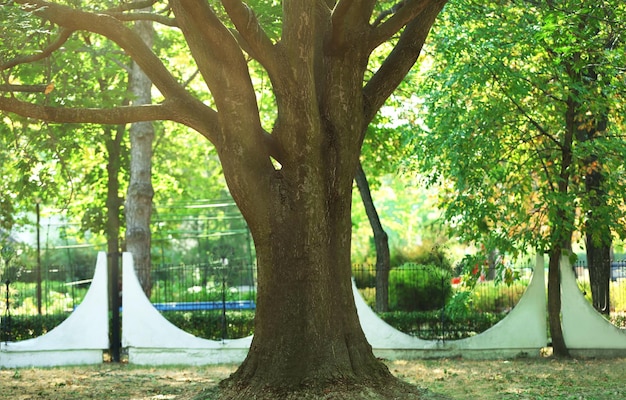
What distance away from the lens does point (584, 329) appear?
56.0 ft

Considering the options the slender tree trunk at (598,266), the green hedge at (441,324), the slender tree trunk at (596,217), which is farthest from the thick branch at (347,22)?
the green hedge at (441,324)

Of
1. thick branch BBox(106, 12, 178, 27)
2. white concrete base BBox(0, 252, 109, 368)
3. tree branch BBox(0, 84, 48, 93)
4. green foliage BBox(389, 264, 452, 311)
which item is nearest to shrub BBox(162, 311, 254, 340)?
white concrete base BBox(0, 252, 109, 368)

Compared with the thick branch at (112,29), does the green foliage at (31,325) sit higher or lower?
lower

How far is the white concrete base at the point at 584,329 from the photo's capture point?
17.0 m

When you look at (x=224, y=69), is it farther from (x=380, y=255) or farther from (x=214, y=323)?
(x=380, y=255)

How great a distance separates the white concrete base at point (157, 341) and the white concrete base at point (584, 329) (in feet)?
20.7

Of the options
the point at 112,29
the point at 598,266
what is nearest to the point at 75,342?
the point at 112,29

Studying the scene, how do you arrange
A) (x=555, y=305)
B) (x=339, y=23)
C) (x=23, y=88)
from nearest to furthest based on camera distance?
(x=339, y=23) < (x=23, y=88) < (x=555, y=305)

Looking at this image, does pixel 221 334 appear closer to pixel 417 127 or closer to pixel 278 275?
pixel 417 127

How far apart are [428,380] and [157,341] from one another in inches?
243

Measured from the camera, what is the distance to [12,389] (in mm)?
13820

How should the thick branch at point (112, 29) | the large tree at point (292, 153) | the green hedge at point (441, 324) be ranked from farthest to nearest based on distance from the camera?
the green hedge at point (441, 324), the thick branch at point (112, 29), the large tree at point (292, 153)

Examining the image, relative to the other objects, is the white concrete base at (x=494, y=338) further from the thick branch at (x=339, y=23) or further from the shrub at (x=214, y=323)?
the thick branch at (x=339, y=23)

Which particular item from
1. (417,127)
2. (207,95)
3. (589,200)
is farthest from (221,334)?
(207,95)
